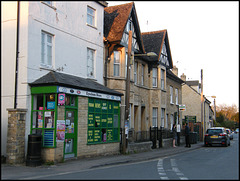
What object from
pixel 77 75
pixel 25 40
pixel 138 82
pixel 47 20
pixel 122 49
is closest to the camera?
→ pixel 25 40

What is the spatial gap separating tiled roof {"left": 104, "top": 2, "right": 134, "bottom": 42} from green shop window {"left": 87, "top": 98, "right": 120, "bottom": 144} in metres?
4.84

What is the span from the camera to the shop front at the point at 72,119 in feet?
44.7

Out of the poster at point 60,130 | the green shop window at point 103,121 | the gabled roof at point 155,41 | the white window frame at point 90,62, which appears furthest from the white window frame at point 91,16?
the gabled roof at point 155,41

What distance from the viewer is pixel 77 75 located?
17359 mm

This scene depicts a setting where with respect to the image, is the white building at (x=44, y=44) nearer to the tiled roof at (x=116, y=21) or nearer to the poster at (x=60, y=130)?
the poster at (x=60, y=130)

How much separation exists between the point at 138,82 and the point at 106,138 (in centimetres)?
829

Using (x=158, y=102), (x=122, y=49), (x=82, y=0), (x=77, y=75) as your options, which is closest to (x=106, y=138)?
(x=77, y=75)

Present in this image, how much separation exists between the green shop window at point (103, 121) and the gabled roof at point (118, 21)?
15.8ft

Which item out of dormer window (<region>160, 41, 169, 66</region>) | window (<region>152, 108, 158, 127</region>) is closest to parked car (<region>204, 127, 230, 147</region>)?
window (<region>152, 108, 158, 127</region>)

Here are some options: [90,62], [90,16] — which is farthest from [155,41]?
[90,62]

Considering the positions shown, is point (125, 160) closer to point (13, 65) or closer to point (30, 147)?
point (30, 147)

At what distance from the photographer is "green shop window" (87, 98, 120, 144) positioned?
53.7ft

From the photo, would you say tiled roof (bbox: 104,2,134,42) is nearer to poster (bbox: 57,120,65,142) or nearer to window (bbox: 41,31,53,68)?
window (bbox: 41,31,53,68)

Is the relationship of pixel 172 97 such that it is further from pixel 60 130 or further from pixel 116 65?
pixel 60 130
